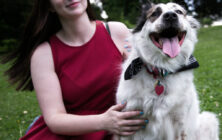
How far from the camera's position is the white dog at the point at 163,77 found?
7.26 feet

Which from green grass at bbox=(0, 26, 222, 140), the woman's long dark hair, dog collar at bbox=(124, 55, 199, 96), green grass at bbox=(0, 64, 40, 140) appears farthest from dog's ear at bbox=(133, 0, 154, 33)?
green grass at bbox=(0, 64, 40, 140)

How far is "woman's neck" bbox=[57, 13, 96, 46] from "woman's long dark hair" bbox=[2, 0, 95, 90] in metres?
0.14

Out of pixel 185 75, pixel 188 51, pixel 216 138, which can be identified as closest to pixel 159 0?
pixel 188 51

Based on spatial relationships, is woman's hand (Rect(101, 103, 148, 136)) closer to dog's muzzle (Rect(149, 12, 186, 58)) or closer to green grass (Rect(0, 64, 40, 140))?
dog's muzzle (Rect(149, 12, 186, 58))

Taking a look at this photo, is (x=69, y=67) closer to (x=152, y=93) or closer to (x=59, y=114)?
(x=59, y=114)

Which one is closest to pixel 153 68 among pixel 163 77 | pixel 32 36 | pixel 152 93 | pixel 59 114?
pixel 163 77

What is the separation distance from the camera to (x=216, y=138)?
2697mm

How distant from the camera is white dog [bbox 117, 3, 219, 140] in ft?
7.26

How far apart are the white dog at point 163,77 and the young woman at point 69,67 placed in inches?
7.5

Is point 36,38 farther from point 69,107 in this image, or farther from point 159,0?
point 159,0

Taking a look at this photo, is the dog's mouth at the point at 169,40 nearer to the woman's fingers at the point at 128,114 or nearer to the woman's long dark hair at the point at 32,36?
the woman's fingers at the point at 128,114

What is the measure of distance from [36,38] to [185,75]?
1570 mm

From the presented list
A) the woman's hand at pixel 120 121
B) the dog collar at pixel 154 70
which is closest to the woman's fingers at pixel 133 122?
the woman's hand at pixel 120 121

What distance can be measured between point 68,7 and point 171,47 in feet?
→ 3.46
